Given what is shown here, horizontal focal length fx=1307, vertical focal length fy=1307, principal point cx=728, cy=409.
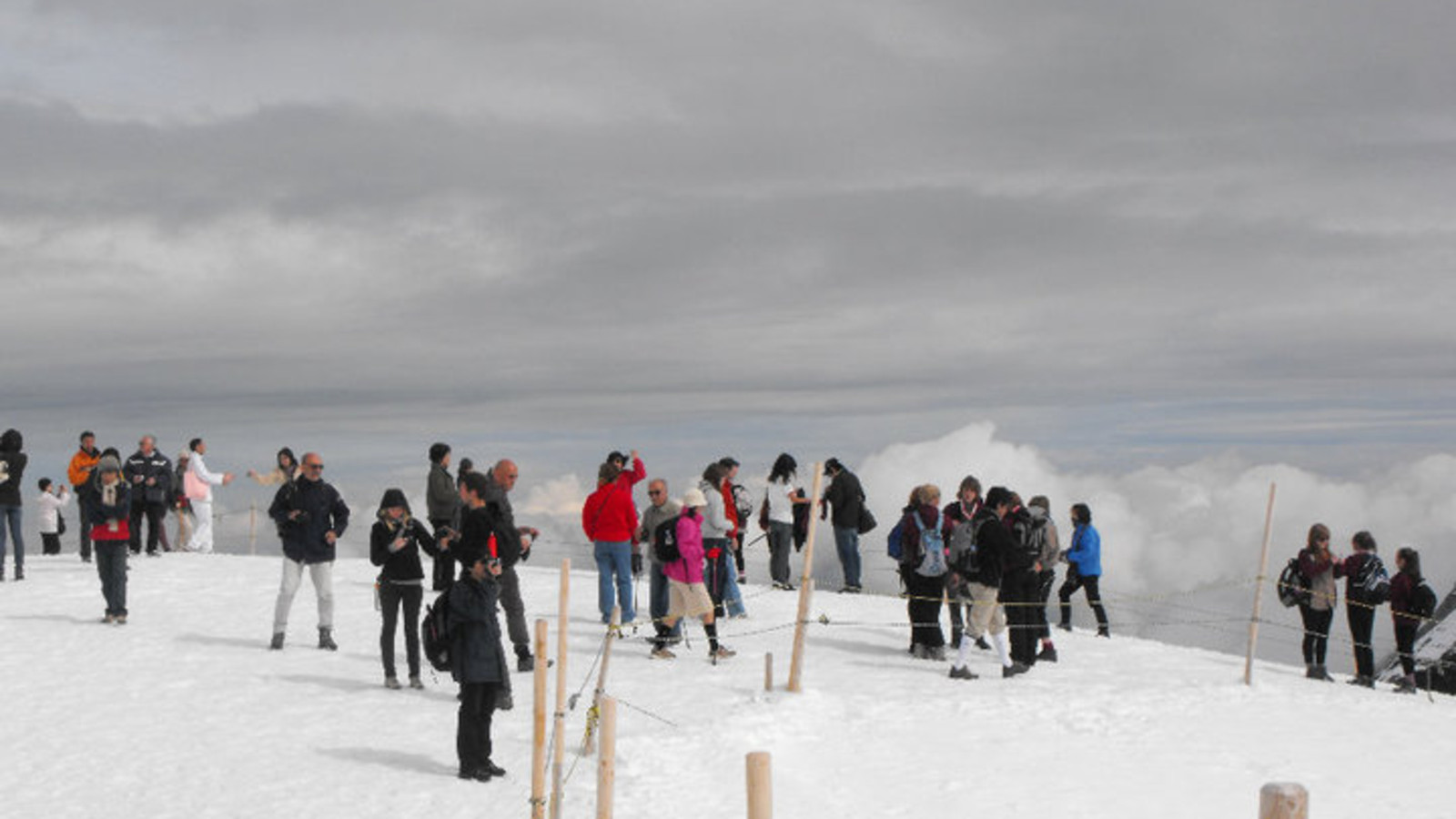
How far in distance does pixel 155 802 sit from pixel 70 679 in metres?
4.92

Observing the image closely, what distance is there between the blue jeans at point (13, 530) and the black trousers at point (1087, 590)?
54.4 feet

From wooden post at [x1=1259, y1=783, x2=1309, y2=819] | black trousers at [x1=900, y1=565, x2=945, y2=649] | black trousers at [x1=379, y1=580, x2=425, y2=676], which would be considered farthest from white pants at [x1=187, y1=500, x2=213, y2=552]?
wooden post at [x1=1259, y1=783, x2=1309, y2=819]

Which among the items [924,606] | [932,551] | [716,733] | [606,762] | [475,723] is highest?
[932,551]

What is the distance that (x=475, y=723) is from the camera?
1076 centimetres

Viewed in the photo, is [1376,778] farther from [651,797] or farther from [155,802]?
[155,802]

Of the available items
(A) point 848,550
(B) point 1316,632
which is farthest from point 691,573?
(B) point 1316,632

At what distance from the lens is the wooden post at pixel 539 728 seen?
905cm

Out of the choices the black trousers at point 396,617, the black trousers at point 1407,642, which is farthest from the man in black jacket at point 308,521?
the black trousers at point 1407,642

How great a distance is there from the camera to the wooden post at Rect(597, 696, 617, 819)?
843 centimetres

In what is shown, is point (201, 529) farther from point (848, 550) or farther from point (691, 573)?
point (691, 573)

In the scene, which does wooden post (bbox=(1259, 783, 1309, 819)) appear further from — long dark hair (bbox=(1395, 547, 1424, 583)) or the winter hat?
long dark hair (bbox=(1395, 547, 1424, 583))

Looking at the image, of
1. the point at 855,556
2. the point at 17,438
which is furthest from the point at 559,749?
the point at 17,438

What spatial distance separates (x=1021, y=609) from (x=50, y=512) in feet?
66.6

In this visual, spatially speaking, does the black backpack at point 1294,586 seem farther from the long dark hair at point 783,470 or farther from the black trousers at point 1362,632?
the long dark hair at point 783,470
